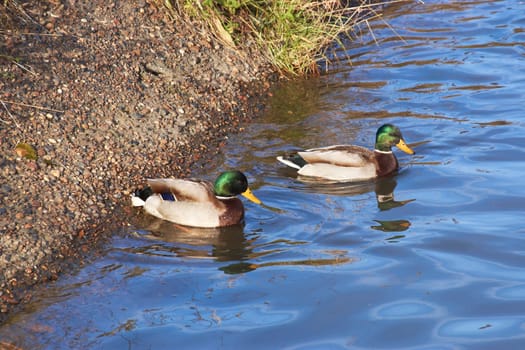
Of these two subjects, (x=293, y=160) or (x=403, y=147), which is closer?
(x=293, y=160)

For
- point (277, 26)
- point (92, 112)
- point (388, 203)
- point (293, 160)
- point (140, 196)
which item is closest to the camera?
point (140, 196)

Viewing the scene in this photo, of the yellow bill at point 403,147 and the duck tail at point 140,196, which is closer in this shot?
the duck tail at point 140,196

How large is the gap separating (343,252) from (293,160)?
1.93 m

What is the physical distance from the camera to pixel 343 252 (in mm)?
7457

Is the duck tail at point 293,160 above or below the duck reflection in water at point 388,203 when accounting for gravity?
above

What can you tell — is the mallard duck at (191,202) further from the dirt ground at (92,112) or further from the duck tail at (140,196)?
the dirt ground at (92,112)

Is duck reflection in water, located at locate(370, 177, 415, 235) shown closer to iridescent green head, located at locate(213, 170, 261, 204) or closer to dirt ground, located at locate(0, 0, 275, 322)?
iridescent green head, located at locate(213, 170, 261, 204)

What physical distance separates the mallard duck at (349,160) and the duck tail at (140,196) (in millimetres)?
1580

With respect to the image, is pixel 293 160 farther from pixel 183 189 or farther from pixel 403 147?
pixel 183 189

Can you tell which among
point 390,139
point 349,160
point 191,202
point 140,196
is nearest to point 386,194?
point 349,160

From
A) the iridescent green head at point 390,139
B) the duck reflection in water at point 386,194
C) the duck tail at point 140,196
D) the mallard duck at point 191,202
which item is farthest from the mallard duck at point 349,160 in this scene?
the duck tail at point 140,196

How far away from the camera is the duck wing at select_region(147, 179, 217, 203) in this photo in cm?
818

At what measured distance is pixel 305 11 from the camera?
1131 cm

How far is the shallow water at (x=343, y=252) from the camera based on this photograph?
6293 millimetres
